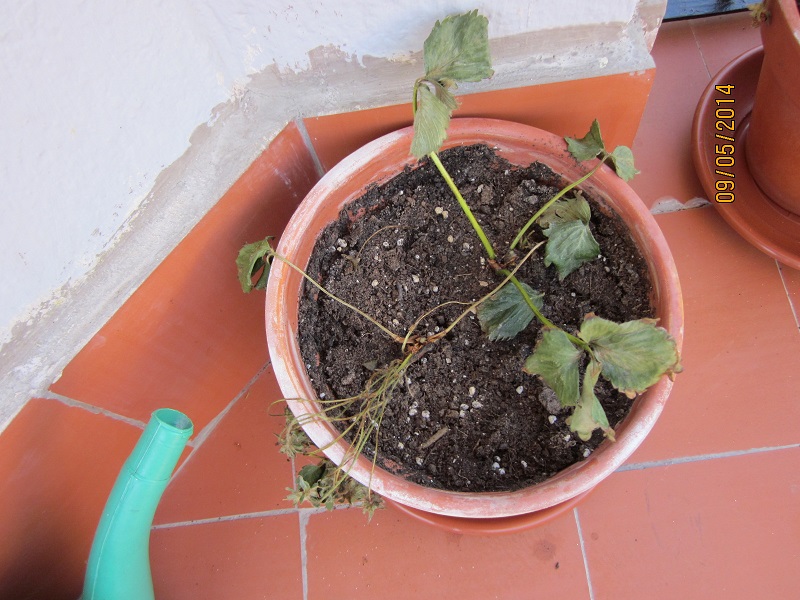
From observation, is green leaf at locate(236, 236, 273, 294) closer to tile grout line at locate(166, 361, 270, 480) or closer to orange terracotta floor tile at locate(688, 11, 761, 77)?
tile grout line at locate(166, 361, 270, 480)

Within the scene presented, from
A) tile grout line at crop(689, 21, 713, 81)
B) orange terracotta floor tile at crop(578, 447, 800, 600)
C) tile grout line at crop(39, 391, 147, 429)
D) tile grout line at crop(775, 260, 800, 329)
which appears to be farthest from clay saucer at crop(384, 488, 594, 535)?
tile grout line at crop(689, 21, 713, 81)

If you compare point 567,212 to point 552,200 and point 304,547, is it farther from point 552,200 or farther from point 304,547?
point 304,547

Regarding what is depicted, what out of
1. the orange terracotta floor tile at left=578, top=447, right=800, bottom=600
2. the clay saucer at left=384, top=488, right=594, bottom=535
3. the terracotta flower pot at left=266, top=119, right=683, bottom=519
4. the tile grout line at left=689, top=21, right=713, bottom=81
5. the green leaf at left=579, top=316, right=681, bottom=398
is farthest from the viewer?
the tile grout line at left=689, top=21, right=713, bottom=81

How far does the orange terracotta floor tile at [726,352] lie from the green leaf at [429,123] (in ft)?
2.05

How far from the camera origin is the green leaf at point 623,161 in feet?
2.53

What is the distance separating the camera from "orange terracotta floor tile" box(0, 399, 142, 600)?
778mm

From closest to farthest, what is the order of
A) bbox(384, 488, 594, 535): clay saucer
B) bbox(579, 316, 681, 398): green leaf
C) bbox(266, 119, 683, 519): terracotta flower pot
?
bbox(579, 316, 681, 398): green leaf < bbox(266, 119, 683, 519): terracotta flower pot < bbox(384, 488, 594, 535): clay saucer

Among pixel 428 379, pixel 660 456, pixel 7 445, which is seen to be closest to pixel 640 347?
pixel 428 379

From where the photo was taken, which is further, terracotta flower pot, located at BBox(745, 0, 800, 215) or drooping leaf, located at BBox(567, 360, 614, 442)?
terracotta flower pot, located at BBox(745, 0, 800, 215)

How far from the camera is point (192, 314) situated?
35.6 inches

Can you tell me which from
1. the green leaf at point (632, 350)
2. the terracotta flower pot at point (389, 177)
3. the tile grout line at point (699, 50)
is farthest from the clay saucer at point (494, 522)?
the tile grout line at point (699, 50)

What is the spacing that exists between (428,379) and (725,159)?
2.35 feet

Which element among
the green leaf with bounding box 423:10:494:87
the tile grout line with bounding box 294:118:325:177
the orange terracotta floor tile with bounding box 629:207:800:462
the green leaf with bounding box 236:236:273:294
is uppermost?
the green leaf with bounding box 423:10:494:87

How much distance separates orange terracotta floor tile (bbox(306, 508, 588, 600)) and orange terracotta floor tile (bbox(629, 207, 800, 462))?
8.3 inches
